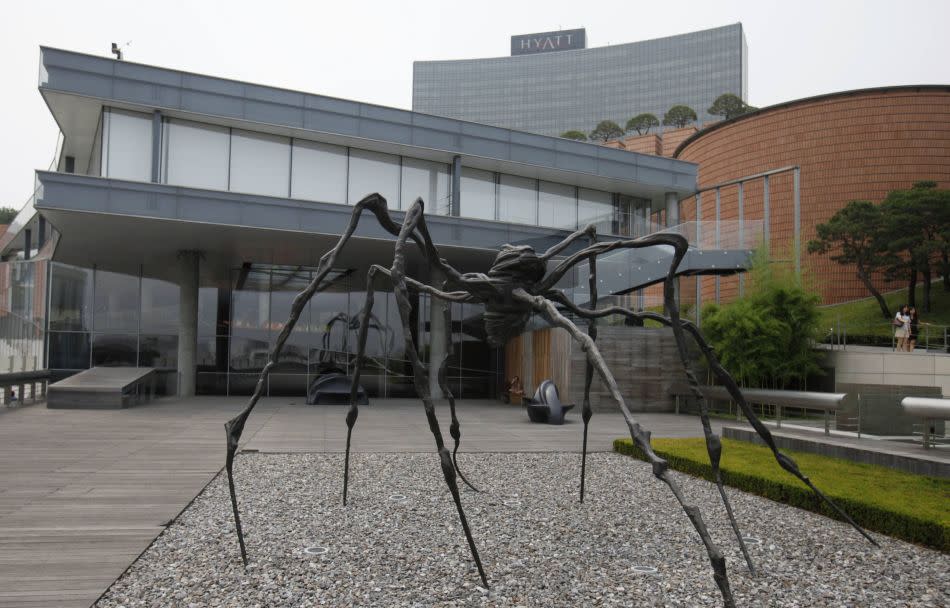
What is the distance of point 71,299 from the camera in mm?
21016

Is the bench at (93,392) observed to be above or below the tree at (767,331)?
below

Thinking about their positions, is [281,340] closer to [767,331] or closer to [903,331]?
[767,331]

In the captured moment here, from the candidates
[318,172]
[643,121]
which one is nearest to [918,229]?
[318,172]

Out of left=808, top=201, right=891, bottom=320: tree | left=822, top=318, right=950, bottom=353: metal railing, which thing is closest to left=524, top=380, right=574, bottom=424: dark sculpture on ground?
left=822, top=318, right=950, bottom=353: metal railing

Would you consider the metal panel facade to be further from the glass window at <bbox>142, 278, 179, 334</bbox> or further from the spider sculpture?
the spider sculpture

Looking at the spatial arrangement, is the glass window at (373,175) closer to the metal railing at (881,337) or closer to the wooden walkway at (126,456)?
the wooden walkway at (126,456)

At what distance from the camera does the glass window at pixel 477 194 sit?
20656 mm

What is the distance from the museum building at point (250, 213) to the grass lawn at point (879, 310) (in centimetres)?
1321

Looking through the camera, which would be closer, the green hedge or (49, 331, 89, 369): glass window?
the green hedge

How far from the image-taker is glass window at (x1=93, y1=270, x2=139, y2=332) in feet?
69.5

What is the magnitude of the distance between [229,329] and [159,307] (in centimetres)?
249

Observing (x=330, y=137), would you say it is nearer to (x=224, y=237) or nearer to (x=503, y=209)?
(x=224, y=237)

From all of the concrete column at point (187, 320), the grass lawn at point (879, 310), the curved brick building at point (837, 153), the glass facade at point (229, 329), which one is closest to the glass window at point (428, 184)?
the glass facade at point (229, 329)

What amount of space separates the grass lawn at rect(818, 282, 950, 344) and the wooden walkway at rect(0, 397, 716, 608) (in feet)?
62.8
